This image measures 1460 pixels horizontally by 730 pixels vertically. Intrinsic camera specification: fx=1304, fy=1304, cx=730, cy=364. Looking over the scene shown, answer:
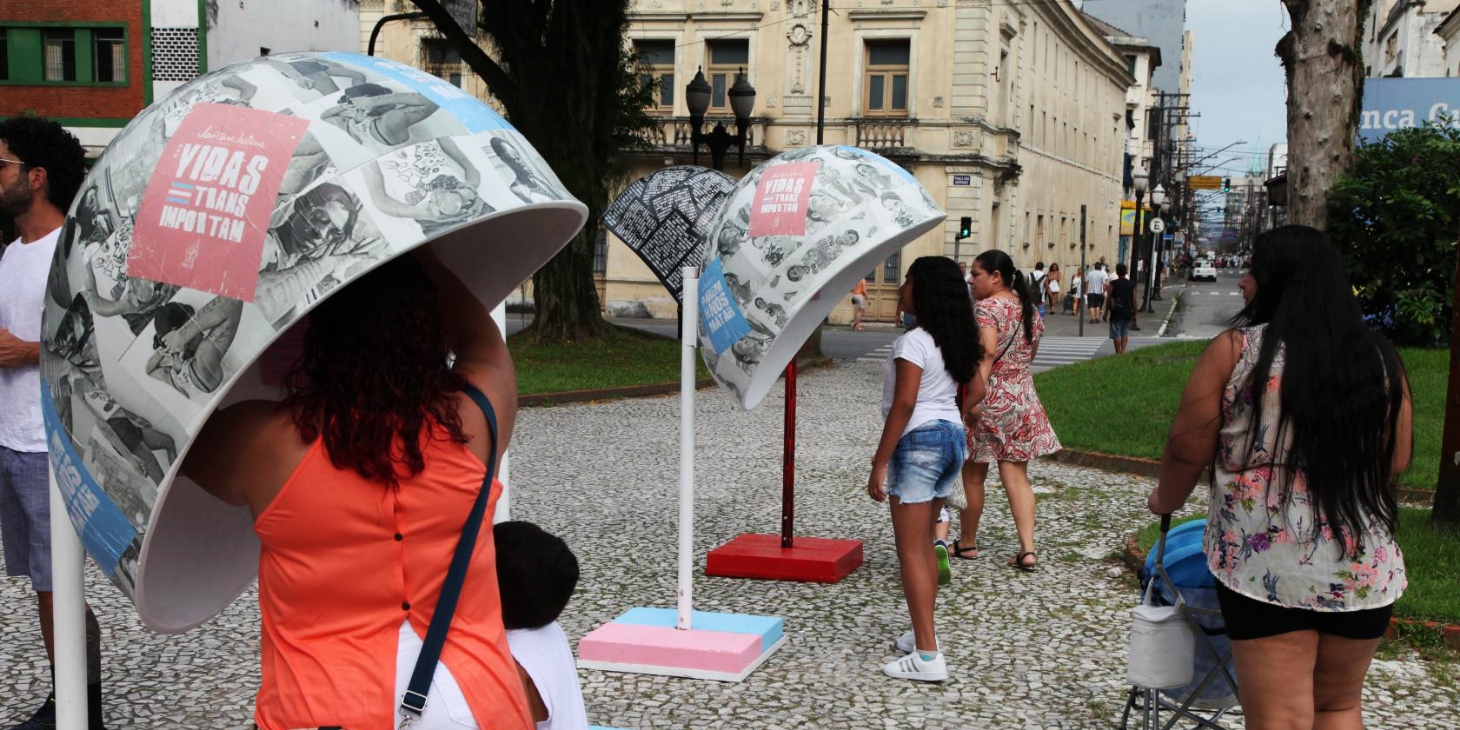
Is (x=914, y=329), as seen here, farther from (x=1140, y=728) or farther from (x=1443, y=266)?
(x=1443, y=266)

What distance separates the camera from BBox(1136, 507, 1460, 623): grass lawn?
5848 mm

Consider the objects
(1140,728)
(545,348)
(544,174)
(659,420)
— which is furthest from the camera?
(545,348)

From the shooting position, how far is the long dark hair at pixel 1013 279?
7.14 m

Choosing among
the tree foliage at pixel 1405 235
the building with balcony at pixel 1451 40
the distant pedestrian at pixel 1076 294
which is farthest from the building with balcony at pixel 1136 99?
the tree foliage at pixel 1405 235

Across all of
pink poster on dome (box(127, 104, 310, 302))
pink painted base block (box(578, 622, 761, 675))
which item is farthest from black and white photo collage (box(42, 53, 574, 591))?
pink painted base block (box(578, 622, 761, 675))

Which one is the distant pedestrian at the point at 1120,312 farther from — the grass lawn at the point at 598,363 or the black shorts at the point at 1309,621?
the black shorts at the point at 1309,621

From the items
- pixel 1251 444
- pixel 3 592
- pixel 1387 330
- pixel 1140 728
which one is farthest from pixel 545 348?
pixel 1251 444

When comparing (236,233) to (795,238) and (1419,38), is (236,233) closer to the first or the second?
(795,238)

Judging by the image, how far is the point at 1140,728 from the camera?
4746mm

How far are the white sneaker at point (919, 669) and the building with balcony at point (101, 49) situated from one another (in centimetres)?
3929

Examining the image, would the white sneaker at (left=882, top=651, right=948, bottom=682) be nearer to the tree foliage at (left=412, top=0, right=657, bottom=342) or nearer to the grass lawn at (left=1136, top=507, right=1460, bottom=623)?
the grass lawn at (left=1136, top=507, right=1460, bottom=623)

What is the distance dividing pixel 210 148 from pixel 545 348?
1867 cm

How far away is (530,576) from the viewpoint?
94.7 inches

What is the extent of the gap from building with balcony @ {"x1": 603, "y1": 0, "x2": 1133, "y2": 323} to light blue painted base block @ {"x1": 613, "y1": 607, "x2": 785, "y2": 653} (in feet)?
91.7
